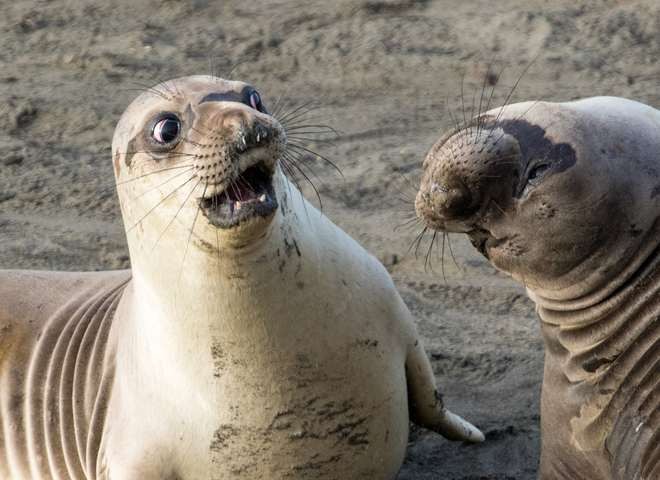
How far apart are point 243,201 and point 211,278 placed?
38cm

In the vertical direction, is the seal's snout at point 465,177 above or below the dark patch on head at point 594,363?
above

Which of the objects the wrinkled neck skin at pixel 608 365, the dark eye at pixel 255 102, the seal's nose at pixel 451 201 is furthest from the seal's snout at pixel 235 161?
the wrinkled neck skin at pixel 608 365

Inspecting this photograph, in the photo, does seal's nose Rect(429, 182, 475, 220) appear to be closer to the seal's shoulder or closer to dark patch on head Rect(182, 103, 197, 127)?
dark patch on head Rect(182, 103, 197, 127)

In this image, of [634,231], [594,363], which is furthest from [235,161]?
[594,363]

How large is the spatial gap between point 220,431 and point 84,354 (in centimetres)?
82

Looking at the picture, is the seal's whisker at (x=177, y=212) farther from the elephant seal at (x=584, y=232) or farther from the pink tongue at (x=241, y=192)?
the elephant seal at (x=584, y=232)

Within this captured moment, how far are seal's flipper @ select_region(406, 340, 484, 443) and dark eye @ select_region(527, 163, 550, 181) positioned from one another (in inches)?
34.9

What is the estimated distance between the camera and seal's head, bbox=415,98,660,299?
4363mm

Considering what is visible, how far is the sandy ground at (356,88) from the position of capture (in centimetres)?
645

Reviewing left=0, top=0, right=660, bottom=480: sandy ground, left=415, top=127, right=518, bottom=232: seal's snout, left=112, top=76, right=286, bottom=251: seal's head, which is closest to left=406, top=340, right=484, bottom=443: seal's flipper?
left=0, top=0, right=660, bottom=480: sandy ground

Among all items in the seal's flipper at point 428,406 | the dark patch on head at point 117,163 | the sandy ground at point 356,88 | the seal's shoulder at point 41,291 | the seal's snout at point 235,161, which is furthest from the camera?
the sandy ground at point 356,88

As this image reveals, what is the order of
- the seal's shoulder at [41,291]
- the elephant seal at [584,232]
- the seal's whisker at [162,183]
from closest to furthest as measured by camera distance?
the seal's whisker at [162,183], the elephant seal at [584,232], the seal's shoulder at [41,291]

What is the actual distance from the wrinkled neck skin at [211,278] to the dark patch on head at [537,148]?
0.72 meters

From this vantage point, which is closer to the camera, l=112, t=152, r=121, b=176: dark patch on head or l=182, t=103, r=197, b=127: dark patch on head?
l=182, t=103, r=197, b=127: dark patch on head
